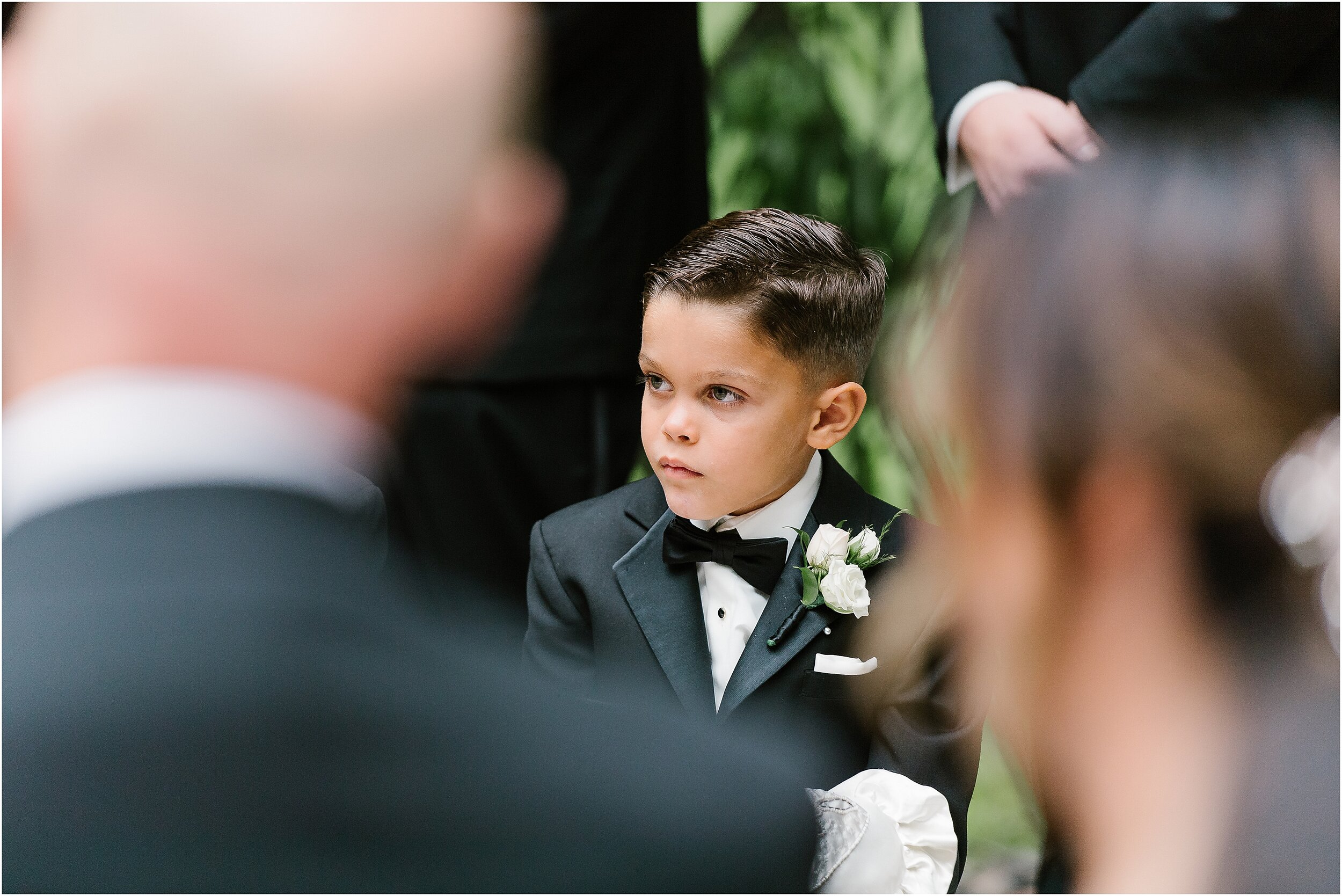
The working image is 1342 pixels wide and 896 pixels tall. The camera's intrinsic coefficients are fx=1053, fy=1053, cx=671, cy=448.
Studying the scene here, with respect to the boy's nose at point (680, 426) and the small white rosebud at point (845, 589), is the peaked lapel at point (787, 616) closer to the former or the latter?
the small white rosebud at point (845, 589)

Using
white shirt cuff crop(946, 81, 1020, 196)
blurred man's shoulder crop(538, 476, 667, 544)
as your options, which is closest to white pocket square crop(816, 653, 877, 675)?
blurred man's shoulder crop(538, 476, 667, 544)

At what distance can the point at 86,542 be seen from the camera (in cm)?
59

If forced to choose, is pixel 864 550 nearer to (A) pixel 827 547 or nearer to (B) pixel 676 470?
(A) pixel 827 547

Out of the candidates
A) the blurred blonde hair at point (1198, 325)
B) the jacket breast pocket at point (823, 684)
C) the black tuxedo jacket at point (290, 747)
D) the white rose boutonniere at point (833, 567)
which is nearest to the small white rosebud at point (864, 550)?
the white rose boutonniere at point (833, 567)

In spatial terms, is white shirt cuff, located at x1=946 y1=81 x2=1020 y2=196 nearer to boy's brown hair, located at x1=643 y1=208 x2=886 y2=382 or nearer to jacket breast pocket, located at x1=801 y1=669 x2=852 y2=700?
boy's brown hair, located at x1=643 y1=208 x2=886 y2=382

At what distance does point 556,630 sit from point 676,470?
0.23 meters

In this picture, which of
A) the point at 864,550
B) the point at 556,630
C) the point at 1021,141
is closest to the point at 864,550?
the point at 864,550

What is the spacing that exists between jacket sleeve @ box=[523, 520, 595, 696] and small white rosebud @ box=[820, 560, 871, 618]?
0.24m

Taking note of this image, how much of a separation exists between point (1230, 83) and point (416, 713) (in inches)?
36.0

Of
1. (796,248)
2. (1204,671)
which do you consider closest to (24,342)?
(796,248)

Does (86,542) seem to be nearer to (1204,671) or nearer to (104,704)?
(104,704)

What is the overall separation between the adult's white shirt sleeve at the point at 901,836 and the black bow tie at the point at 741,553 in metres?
0.20

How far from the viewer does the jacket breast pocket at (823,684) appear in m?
0.95

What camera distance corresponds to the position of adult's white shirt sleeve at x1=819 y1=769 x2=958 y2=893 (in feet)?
2.78
